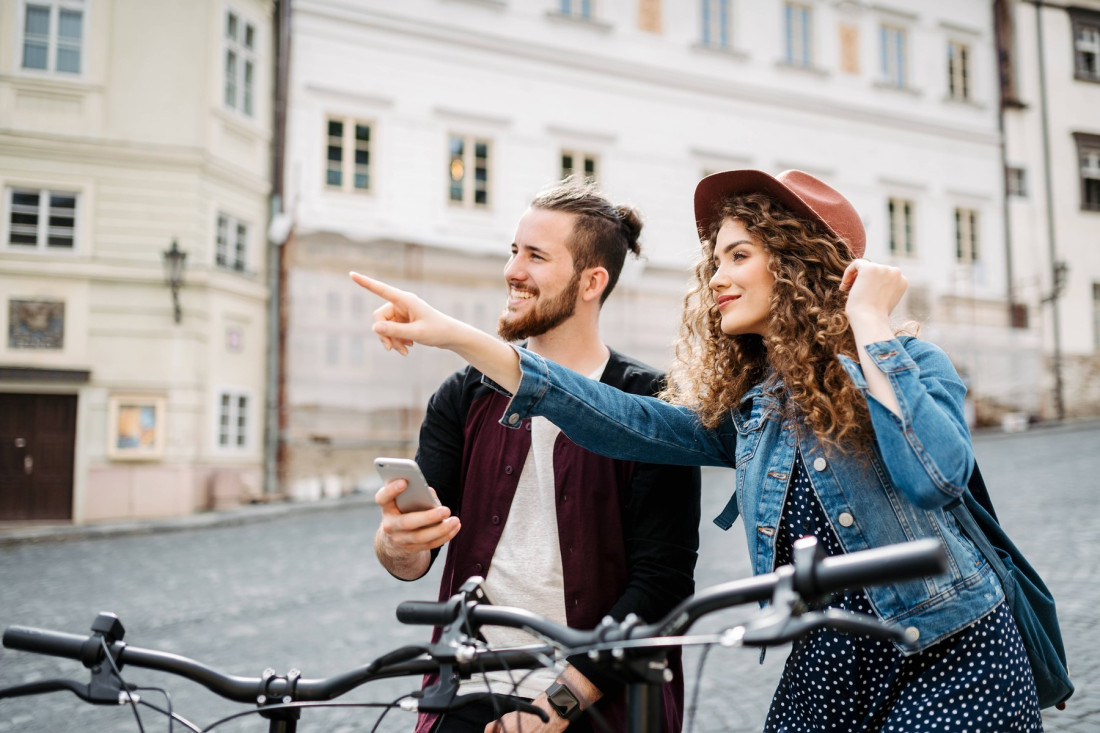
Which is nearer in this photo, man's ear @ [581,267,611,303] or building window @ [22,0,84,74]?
man's ear @ [581,267,611,303]

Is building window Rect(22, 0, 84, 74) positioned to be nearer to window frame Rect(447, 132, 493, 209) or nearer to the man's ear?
window frame Rect(447, 132, 493, 209)

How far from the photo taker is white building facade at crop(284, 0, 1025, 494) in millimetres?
16172

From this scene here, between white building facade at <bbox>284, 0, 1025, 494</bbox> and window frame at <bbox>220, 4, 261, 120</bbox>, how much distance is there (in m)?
0.69

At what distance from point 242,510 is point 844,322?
1358 centimetres

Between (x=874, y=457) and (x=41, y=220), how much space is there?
15.1m

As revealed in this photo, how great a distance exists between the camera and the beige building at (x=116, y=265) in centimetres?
1370

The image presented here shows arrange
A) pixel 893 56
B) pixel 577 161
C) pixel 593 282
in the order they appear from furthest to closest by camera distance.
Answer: pixel 893 56 < pixel 577 161 < pixel 593 282

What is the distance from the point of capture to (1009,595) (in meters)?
1.77

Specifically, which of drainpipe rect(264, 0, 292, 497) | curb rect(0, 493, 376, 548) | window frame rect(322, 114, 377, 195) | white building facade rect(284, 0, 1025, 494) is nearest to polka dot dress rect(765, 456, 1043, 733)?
curb rect(0, 493, 376, 548)

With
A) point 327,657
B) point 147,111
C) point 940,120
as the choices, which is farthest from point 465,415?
point 940,120

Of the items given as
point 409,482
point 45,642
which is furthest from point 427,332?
point 45,642

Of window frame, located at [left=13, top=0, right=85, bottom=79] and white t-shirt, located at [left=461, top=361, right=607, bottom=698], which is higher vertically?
window frame, located at [left=13, top=0, right=85, bottom=79]

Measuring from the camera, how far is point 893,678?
1.71 metres

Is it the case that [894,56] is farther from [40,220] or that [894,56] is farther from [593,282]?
[593,282]
